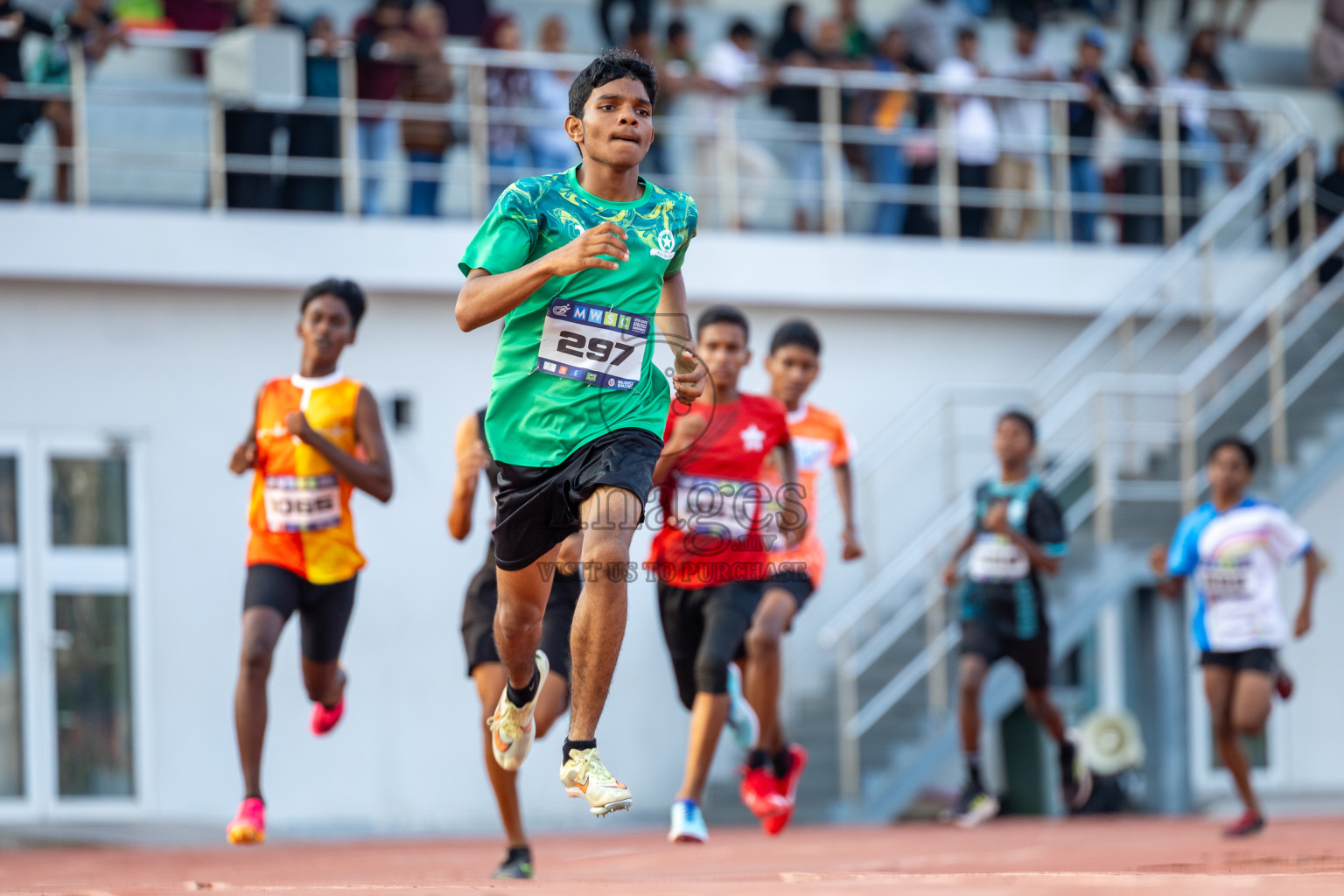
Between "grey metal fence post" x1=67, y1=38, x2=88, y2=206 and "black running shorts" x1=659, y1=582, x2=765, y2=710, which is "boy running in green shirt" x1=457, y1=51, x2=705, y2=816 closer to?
"black running shorts" x1=659, y1=582, x2=765, y2=710

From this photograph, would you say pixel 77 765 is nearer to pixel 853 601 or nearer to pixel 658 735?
pixel 658 735

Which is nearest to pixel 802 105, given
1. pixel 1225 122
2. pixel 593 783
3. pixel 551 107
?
pixel 551 107

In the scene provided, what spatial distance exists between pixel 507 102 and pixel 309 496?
613 cm

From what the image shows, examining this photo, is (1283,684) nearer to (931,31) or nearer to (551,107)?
(551,107)

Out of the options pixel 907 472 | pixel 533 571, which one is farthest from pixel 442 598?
pixel 533 571

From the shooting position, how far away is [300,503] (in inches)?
282

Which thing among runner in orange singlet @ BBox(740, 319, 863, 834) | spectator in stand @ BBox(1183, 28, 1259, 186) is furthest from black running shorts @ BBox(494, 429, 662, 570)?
spectator in stand @ BBox(1183, 28, 1259, 186)

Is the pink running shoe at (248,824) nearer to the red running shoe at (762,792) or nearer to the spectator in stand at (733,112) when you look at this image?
the red running shoe at (762,792)

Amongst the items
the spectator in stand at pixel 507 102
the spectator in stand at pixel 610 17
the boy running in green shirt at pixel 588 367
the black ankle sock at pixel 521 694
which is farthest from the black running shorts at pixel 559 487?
the spectator in stand at pixel 610 17

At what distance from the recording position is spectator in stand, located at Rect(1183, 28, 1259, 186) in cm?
1468

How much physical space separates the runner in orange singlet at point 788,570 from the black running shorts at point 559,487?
256 cm

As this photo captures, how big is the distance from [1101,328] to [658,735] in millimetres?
4226

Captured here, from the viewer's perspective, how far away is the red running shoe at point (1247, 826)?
908 centimetres

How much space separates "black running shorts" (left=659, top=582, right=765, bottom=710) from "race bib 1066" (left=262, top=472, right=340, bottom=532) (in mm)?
1363
